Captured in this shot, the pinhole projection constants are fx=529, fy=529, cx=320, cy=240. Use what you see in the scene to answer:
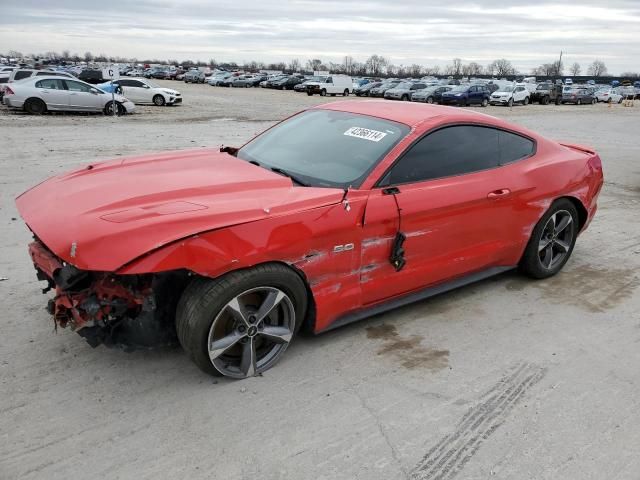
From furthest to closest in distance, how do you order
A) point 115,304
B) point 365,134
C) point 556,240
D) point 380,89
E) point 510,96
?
1. point 380,89
2. point 510,96
3. point 556,240
4. point 365,134
5. point 115,304

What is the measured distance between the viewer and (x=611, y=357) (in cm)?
354

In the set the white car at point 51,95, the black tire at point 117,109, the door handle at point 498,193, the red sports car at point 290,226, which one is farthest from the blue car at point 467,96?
the door handle at point 498,193

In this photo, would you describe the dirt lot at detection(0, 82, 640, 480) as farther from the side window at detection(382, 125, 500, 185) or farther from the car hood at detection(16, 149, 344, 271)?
the side window at detection(382, 125, 500, 185)

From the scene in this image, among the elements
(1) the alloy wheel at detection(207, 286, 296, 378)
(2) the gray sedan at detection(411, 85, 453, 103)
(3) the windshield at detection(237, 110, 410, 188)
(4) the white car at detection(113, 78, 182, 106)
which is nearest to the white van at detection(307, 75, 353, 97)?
(2) the gray sedan at detection(411, 85, 453, 103)

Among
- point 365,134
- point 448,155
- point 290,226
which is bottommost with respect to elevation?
point 290,226

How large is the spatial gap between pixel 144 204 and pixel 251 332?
94 cm

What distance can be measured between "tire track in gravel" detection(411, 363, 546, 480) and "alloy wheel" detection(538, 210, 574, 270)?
159cm

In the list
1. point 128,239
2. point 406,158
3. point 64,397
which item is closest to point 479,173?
point 406,158

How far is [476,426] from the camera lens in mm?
2809

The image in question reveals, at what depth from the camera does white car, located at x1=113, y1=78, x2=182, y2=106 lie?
25312 millimetres

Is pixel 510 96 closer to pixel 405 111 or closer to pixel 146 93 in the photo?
pixel 146 93

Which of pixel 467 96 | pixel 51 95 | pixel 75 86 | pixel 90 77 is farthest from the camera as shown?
pixel 90 77

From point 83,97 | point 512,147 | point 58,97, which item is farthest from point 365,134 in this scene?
point 58,97

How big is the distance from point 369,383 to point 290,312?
0.63 metres
